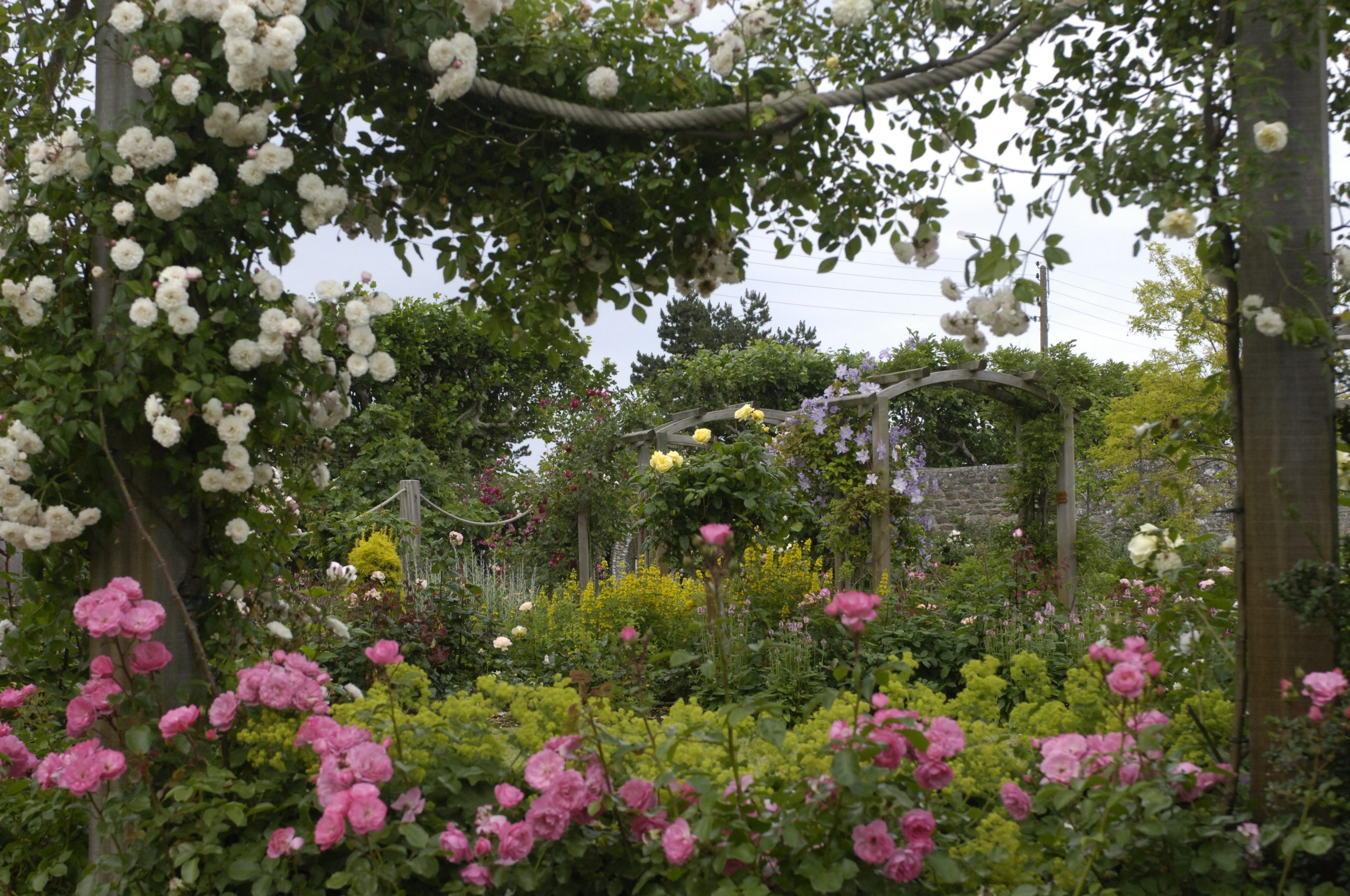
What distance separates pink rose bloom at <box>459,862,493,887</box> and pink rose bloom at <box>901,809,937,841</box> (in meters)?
0.63

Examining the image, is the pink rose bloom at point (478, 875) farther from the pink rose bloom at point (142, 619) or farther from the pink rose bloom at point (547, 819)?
the pink rose bloom at point (142, 619)

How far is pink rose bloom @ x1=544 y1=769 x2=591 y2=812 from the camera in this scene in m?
1.53

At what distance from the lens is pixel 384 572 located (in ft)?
19.5

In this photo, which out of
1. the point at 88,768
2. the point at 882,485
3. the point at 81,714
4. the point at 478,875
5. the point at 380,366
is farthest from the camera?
the point at 882,485

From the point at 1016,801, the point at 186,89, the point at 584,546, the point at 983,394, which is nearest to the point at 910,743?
the point at 1016,801

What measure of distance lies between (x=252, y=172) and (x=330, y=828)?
1.30m

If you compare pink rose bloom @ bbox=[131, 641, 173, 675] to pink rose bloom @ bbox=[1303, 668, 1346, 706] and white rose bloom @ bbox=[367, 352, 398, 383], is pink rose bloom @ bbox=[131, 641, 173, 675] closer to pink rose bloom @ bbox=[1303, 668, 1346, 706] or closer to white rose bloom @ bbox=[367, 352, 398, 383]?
white rose bloom @ bbox=[367, 352, 398, 383]

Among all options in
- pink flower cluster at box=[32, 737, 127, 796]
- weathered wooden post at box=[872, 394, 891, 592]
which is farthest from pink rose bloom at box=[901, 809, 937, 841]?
weathered wooden post at box=[872, 394, 891, 592]

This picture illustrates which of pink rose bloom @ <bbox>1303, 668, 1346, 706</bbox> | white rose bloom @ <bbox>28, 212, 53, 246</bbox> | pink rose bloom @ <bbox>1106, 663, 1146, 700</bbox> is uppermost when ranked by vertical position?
white rose bloom @ <bbox>28, 212, 53, 246</bbox>

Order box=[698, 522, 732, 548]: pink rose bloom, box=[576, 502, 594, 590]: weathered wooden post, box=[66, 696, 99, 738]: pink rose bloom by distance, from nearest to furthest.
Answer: box=[698, 522, 732, 548]: pink rose bloom, box=[66, 696, 99, 738]: pink rose bloom, box=[576, 502, 594, 590]: weathered wooden post

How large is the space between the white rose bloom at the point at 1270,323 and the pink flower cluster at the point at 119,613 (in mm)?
2128

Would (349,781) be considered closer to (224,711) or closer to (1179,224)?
(224,711)

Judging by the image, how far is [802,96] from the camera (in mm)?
2188

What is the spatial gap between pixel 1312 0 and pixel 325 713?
2.30m
